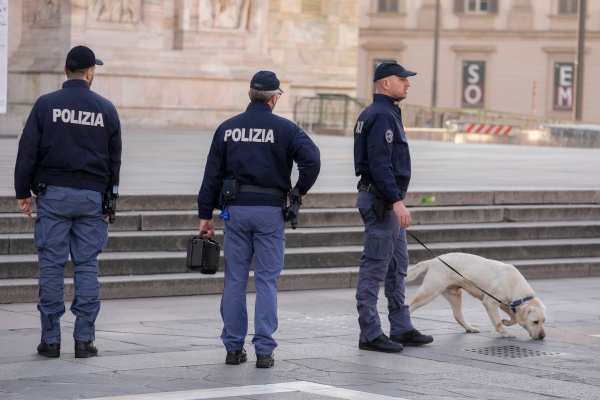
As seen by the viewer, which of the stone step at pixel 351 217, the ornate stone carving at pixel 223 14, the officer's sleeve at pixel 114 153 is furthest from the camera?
the ornate stone carving at pixel 223 14

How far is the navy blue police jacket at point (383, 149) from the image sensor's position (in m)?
7.96

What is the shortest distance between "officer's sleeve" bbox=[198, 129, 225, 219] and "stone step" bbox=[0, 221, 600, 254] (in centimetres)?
346

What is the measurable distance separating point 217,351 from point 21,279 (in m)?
2.82

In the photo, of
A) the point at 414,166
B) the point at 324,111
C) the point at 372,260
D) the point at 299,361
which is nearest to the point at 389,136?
the point at 372,260

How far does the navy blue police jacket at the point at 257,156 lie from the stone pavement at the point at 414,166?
4.25m

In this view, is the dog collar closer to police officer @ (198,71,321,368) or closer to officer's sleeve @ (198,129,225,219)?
police officer @ (198,71,321,368)

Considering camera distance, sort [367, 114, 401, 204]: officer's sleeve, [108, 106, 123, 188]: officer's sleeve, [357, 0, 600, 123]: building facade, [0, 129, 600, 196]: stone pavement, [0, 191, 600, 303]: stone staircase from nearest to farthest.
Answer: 1. [108, 106, 123, 188]: officer's sleeve
2. [367, 114, 401, 204]: officer's sleeve
3. [0, 191, 600, 303]: stone staircase
4. [0, 129, 600, 196]: stone pavement
5. [357, 0, 600, 123]: building facade

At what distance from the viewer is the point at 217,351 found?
26.1 feet

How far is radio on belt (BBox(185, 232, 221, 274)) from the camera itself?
24.9 ft

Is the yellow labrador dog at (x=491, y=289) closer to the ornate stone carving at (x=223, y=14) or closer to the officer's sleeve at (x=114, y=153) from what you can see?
the officer's sleeve at (x=114, y=153)

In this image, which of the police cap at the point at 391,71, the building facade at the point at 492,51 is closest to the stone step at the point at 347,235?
the police cap at the point at 391,71

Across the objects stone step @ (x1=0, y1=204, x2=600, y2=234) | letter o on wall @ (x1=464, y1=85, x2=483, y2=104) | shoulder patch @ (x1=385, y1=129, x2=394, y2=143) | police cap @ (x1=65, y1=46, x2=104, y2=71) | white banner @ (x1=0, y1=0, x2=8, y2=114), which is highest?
letter o on wall @ (x1=464, y1=85, x2=483, y2=104)

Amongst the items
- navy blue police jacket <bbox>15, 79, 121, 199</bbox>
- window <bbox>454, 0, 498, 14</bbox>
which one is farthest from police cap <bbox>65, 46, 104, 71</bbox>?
window <bbox>454, 0, 498, 14</bbox>

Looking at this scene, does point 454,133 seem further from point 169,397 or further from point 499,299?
point 169,397
